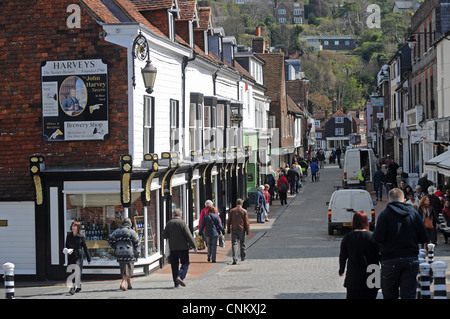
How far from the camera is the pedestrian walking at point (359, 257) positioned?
32.3 ft

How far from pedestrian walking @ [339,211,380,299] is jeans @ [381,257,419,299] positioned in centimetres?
26

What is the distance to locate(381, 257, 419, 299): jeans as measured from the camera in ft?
31.4

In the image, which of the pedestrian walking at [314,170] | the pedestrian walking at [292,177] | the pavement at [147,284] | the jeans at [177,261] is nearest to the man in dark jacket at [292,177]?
the pedestrian walking at [292,177]

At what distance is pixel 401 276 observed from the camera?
31.7 feet

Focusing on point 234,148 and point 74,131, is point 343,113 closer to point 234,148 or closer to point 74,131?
point 234,148

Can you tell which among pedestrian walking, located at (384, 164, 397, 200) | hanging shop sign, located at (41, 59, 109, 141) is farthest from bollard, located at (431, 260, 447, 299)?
pedestrian walking, located at (384, 164, 397, 200)

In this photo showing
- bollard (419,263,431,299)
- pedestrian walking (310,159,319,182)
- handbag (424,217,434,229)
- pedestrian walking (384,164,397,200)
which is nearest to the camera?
bollard (419,263,431,299)

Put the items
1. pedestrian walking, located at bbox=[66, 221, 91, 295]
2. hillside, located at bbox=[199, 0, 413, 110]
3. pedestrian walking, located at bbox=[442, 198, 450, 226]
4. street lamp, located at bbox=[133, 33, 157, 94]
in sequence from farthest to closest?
hillside, located at bbox=[199, 0, 413, 110]
pedestrian walking, located at bbox=[442, 198, 450, 226]
street lamp, located at bbox=[133, 33, 157, 94]
pedestrian walking, located at bbox=[66, 221, 91, 295]

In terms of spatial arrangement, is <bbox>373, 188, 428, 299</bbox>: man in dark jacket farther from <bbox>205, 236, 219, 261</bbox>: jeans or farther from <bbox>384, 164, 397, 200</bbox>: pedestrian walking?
<bbox>384, 164, 397, 200</bbox>: pedestrian walking

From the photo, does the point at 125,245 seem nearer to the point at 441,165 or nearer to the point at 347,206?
the point at 347,206

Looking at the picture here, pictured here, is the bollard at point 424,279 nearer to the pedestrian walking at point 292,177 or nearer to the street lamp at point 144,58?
the street lamp at point 144,58

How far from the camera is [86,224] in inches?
706

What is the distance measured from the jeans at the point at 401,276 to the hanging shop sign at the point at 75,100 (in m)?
9.75

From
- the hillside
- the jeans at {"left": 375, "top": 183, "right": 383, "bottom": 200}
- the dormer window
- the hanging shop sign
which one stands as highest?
the hillside
